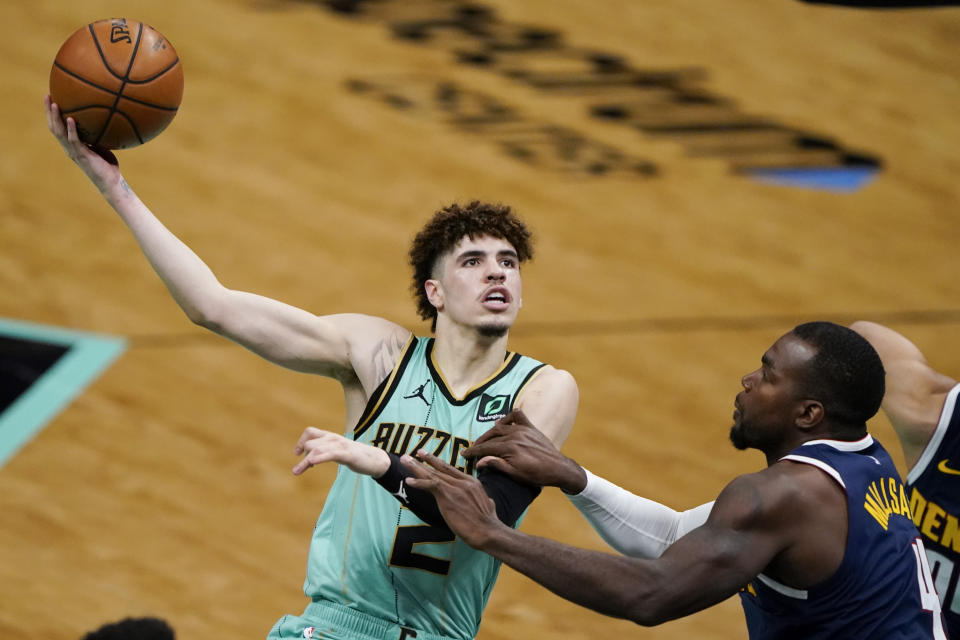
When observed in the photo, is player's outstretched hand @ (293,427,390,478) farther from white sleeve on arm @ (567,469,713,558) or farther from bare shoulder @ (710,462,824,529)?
bare shoulder @ (710,462,824,529)

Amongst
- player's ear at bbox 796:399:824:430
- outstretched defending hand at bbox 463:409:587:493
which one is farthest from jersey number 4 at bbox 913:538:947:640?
outstretched defending hand at bbox 463:409:587:493

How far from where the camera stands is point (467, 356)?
4.69m

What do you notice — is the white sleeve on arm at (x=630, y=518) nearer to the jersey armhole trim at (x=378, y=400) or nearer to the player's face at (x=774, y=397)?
the player's face at (x=774, y=397)

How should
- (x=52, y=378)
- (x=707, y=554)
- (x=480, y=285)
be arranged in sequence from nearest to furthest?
(x=707, y=554)
(x=480, y=285)
(x=52, y=378)

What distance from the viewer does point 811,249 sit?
9.36 metres

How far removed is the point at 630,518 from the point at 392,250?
472cm

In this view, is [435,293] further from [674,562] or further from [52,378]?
[52,378]

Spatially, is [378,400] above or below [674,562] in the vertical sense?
above

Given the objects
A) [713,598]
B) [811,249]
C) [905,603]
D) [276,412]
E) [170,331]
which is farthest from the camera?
[811,249]

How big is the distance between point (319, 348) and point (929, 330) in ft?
17.6

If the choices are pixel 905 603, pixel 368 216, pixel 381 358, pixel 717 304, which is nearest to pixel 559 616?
pixel 381 358

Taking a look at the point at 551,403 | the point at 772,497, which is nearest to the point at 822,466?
the point at 772,497

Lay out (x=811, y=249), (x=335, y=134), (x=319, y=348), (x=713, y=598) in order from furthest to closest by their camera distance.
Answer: (x=335, y=134) < (x=811, y=249) < (x=319, y=348) < (x=713, y=598)

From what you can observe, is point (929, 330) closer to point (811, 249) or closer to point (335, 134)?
point (811, 249)
